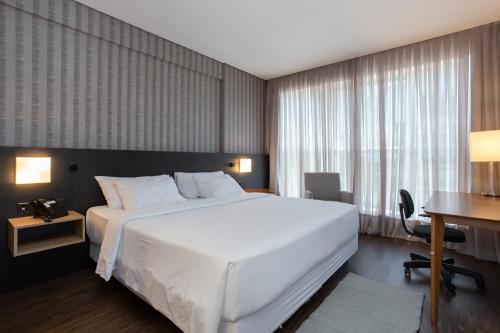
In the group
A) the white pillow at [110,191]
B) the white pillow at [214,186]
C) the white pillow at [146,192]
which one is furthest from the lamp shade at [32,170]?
the white pillow at [214,186]

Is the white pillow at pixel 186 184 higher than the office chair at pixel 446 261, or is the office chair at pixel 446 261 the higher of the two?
the white pillow at pixel 186 184

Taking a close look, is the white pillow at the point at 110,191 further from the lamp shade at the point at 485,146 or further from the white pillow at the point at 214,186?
the lamp shade at the point at 485,146

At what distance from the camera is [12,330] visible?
1695 millimetres

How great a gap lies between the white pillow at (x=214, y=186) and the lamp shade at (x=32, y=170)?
1632 millimetres

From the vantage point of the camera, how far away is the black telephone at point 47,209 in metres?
2.21

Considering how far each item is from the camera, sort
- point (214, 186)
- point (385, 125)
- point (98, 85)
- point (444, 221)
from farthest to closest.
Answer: point (385, 125) < point (214, 186) < point (98, 85) < point (444, 221)

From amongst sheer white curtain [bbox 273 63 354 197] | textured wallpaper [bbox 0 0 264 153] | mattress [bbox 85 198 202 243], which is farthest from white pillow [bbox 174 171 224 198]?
sheer white curtain [bbox 273 63 354 197]

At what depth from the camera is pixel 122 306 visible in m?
1.96

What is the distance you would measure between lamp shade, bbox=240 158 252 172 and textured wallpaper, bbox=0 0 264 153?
0.47 meters

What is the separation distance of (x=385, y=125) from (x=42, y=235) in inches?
174

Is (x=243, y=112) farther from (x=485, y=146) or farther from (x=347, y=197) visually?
(x=485, y=146)

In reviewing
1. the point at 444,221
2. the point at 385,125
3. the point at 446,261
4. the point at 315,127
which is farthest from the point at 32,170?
the point at 385,125

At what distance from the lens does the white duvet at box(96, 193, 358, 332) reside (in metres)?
1.32

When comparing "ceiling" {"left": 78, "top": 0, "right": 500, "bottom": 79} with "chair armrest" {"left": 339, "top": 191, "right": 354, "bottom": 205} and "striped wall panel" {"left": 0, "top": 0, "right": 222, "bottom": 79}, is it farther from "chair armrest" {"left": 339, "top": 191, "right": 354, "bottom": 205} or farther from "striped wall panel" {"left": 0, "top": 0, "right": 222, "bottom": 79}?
"chair armrest" {"left": 339, "top": 191, "right": 354, "bottom": 205}
